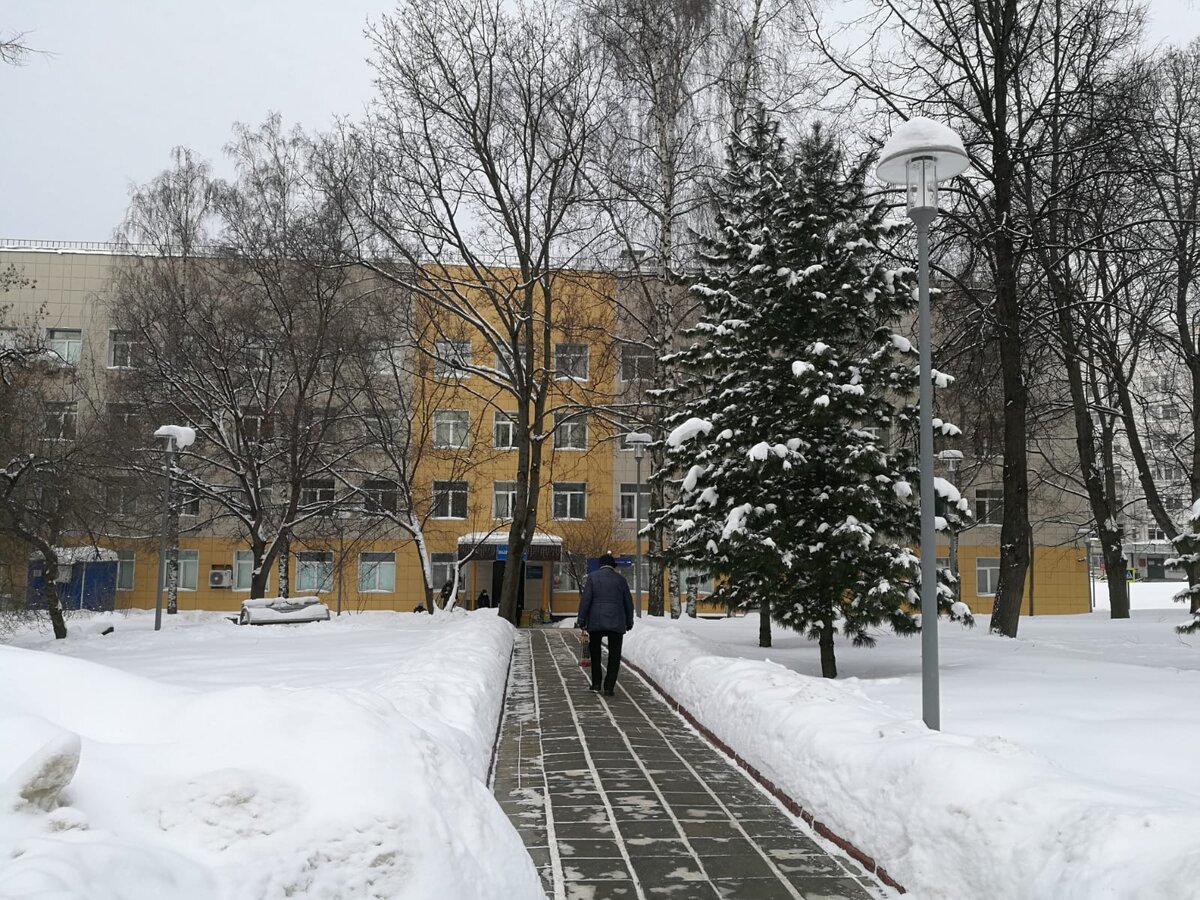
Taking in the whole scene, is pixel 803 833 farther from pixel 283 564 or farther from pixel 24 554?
pixel 283 564

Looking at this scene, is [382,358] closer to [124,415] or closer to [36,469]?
[124,415]

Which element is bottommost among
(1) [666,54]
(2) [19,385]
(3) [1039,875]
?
(3) [1039,875]

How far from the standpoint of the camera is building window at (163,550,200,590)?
45.0m

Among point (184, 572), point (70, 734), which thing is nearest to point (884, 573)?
point (70, 734)

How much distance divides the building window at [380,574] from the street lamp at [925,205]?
129ft

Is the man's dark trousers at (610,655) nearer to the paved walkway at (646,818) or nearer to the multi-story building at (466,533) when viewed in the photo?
the paved walkway at (646,818)

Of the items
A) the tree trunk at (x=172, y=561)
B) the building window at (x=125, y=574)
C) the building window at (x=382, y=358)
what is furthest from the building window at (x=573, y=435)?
the building window at (x=125, y=574)

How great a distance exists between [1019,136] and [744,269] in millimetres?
6265

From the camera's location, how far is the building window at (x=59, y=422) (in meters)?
24.7

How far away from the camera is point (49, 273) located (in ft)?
153

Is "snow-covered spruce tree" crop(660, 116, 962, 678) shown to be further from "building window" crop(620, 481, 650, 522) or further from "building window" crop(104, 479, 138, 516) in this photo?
"building window" crop(620, 481, 650, 522)

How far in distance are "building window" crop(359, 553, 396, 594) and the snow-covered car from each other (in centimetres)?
1747

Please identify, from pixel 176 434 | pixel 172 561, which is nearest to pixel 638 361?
pixel 176 434

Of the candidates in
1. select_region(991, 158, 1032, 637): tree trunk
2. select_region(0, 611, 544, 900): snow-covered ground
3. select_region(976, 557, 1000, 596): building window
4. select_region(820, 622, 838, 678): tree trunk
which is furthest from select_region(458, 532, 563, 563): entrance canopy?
select_region(0, 611, 544, 900): snow-covered ground
